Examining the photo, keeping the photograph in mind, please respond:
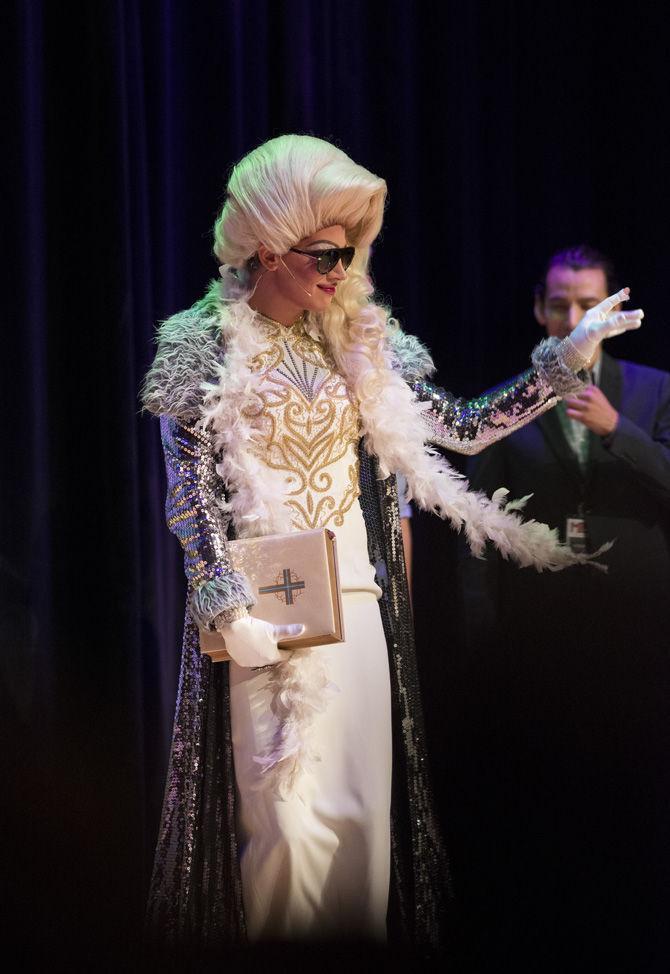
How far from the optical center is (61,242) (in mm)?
2635

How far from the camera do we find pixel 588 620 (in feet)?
9.43

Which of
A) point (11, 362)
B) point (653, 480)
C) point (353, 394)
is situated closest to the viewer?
point (353, 394)

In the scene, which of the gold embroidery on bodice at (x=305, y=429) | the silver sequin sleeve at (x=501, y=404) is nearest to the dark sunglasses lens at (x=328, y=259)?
the gold embroidery on bodice at (x=305, y=429)

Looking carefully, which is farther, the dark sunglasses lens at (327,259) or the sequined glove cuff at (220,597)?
the dark sunglasses lens at (327,259)

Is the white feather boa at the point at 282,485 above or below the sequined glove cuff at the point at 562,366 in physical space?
below

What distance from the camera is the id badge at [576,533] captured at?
281cm

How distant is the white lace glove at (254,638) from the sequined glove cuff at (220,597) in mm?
26

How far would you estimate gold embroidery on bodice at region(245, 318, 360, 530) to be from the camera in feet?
6.56

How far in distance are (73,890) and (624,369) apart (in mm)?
1885

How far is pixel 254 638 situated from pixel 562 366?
0.76 meters

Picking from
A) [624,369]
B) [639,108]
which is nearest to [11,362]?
[624,369]

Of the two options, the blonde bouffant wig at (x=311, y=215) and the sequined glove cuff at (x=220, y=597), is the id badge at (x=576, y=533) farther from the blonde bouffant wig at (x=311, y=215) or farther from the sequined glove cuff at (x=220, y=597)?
the sequined glove cuff at (x=220, y=597)

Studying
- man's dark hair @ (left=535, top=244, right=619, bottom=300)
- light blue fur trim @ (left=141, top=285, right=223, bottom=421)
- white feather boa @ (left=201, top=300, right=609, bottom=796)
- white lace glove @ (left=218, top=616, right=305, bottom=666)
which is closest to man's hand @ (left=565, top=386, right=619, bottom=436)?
man's dark hair @ (left=535, top=244, right=619, bottom=300)

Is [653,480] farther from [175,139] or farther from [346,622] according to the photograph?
[175,139]
